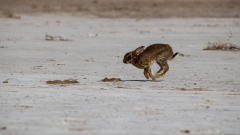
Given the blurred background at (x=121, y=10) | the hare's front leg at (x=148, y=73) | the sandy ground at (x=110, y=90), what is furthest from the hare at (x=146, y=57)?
the blurred background at (x=121, y=10)

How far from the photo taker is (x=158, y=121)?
8672 mm

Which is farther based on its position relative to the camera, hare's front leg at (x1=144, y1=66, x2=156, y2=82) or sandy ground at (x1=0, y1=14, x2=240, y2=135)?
hare's front leg at (x1=144, y1=66, x2=156, y2=82)

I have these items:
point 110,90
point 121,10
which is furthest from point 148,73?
point 121,10

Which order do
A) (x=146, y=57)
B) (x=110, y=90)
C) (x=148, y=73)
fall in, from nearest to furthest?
(x=110, y=90) → (x=146, y=57) → (x=148, y=73)

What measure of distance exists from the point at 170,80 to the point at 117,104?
3.44m

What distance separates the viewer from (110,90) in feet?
37.1

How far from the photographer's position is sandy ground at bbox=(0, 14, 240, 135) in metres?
8.43

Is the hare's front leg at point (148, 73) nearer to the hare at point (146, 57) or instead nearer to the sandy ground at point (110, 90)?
the hare at point (146, 57)

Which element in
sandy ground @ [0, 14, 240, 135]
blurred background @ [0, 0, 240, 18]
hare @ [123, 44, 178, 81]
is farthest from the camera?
blurred background @ [0, 0, 240, 18]

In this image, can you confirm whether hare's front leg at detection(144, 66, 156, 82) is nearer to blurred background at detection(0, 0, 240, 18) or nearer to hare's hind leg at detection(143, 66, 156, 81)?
hare's hind leg at detection(143, 66, 156, 81)

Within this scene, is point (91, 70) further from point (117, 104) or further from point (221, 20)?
point (221, 20)

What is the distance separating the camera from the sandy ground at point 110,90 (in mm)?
8430

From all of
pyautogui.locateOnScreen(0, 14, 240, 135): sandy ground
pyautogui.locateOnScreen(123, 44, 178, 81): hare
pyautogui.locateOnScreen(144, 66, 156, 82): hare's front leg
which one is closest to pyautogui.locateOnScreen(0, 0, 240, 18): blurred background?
pyautogui.locateOnScreen(0, 14, 240, 135): sandy ground

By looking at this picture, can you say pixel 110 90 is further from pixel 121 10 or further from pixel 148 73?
pixel 121 10
